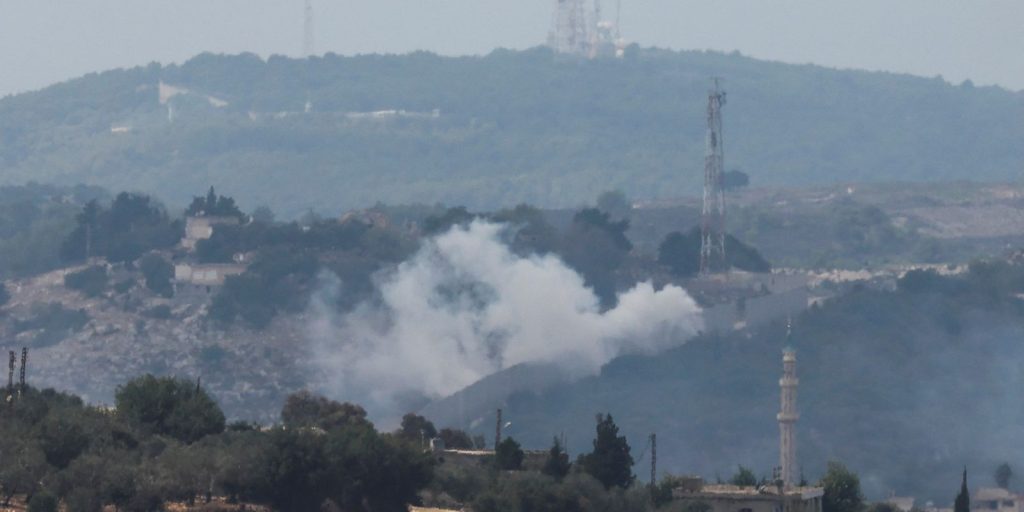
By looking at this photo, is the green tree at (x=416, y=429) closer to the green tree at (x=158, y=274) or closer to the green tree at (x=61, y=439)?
the green tree at (x=61, y=439)

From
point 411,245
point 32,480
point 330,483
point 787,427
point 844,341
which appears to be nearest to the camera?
point 32,480

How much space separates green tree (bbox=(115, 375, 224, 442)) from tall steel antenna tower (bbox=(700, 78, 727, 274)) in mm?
88794

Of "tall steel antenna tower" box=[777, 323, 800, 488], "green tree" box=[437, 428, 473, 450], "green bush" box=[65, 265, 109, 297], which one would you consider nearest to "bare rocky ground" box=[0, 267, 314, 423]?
"green bush" box=[65, 265, 109, 297]

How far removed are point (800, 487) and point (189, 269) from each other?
85.1 m

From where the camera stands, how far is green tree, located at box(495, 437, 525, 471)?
281 feet

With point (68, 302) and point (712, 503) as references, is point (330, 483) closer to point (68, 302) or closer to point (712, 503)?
point (712, 503)

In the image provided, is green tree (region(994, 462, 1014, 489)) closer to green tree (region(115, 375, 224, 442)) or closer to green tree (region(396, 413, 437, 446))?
green tree (region(396, 413, 437, 446))

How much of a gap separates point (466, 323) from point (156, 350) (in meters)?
13.7

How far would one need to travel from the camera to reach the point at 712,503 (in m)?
87.0

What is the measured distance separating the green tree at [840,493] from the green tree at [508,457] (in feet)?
27.3

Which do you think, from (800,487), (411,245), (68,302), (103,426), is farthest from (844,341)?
(103,426)

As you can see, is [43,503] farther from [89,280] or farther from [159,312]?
[89,280]

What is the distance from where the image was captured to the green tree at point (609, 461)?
8444cm

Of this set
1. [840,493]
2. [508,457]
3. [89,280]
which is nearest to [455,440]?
[840,493]
